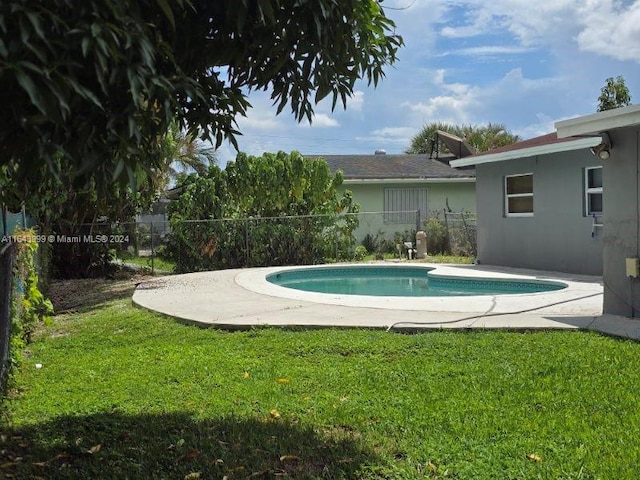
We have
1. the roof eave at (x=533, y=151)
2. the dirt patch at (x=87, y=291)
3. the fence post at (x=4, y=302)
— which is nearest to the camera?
the fence post at (x=4, y=302)

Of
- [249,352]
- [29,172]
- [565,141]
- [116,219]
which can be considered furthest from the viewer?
[116,219]

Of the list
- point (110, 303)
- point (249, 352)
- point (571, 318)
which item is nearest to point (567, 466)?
point (249, 352)

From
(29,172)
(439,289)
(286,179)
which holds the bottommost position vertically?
(439,289)

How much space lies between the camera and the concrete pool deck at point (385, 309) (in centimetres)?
832

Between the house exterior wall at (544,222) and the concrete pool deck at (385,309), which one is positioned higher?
the house exterior wall at (544,222)

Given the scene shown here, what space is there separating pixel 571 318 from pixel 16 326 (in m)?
7.10

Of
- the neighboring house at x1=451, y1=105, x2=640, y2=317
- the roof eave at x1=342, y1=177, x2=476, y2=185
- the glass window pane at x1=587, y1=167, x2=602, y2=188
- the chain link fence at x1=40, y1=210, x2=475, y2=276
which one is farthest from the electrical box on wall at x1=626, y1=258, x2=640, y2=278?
the roof eave at x1=342, y1=177, x2=476, y2=185

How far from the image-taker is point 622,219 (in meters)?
8.62

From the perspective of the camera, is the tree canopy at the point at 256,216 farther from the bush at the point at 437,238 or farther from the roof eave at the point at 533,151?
the roof eave at the point at 533,151

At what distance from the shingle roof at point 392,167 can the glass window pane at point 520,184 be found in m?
8.26

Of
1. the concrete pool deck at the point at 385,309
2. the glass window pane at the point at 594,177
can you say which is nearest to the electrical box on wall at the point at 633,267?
the concrete pool deck at the point at 385,309

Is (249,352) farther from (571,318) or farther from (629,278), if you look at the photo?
(629,278)

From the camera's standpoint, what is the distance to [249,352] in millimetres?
7219

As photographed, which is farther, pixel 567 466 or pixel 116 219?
pixel 116 219
